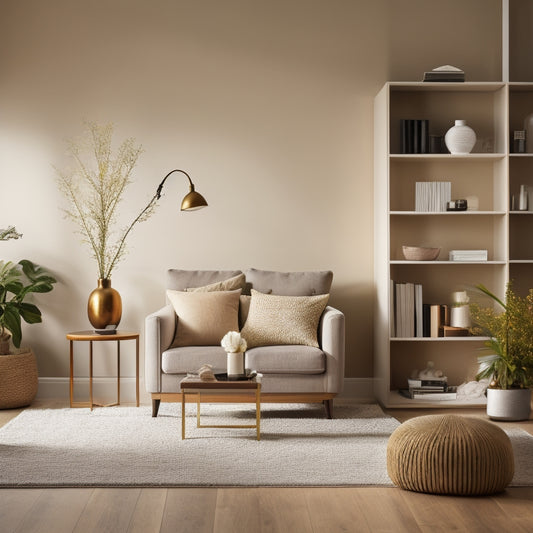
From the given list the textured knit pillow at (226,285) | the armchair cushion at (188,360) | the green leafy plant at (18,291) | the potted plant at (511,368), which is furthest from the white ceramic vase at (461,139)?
the green leafy plant at (18,291)

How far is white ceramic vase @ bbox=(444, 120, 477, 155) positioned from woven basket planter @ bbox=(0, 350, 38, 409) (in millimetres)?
3415

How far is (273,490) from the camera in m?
3.46

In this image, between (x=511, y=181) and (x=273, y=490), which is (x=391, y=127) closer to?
(x=511, y=181)

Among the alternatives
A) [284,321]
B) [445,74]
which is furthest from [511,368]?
[445,74]

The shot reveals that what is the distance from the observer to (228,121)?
5898 mm

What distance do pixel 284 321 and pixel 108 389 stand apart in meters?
1.61

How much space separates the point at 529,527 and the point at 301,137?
11.9ft

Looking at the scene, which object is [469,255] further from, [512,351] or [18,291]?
[18,291]

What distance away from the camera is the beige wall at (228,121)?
588cm

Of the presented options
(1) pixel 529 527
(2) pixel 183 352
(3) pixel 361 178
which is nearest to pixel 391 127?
(3) pixel 361 178

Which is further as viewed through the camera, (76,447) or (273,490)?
(76,447)

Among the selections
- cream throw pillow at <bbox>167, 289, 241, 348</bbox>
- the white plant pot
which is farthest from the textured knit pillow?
the white plant pot

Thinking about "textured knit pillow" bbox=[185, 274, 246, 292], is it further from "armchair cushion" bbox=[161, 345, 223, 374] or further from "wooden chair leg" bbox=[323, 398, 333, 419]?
"wooden chair leg" bbox=[323, 398, 333, 419]

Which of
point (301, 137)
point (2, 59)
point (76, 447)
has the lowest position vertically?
point (76, 447)
